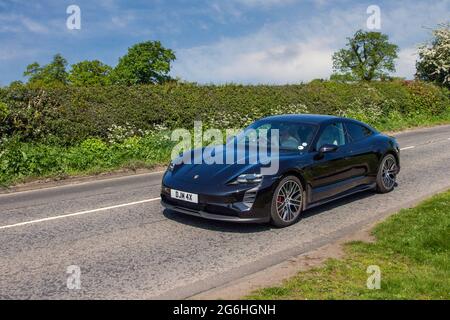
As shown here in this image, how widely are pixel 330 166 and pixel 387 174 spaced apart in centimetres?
211

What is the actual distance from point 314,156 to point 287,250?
191 centimetres

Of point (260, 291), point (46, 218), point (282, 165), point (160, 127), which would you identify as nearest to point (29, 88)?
point (160, 127)

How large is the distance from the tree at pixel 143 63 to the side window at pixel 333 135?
5097 centimetres

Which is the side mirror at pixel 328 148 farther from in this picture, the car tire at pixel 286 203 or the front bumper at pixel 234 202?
the front bumper at pixel 234 202

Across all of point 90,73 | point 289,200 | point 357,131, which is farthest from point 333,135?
point 90,73

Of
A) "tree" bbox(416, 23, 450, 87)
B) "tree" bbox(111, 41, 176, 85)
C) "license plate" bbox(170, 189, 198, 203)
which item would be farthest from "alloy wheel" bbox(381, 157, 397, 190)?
"tree" bbox(111, 41, 176, 85)

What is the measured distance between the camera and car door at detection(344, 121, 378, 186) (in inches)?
328

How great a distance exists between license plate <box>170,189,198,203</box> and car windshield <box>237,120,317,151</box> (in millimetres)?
1745

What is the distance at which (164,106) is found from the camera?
52.7ft

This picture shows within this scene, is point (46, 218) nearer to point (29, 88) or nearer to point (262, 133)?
point (262, 133)

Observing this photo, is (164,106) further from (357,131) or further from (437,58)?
(437,58)

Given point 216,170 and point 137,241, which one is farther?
point 216,170

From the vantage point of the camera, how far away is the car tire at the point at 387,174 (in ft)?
29.7

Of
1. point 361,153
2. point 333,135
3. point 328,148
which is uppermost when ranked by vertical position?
point 333,135
